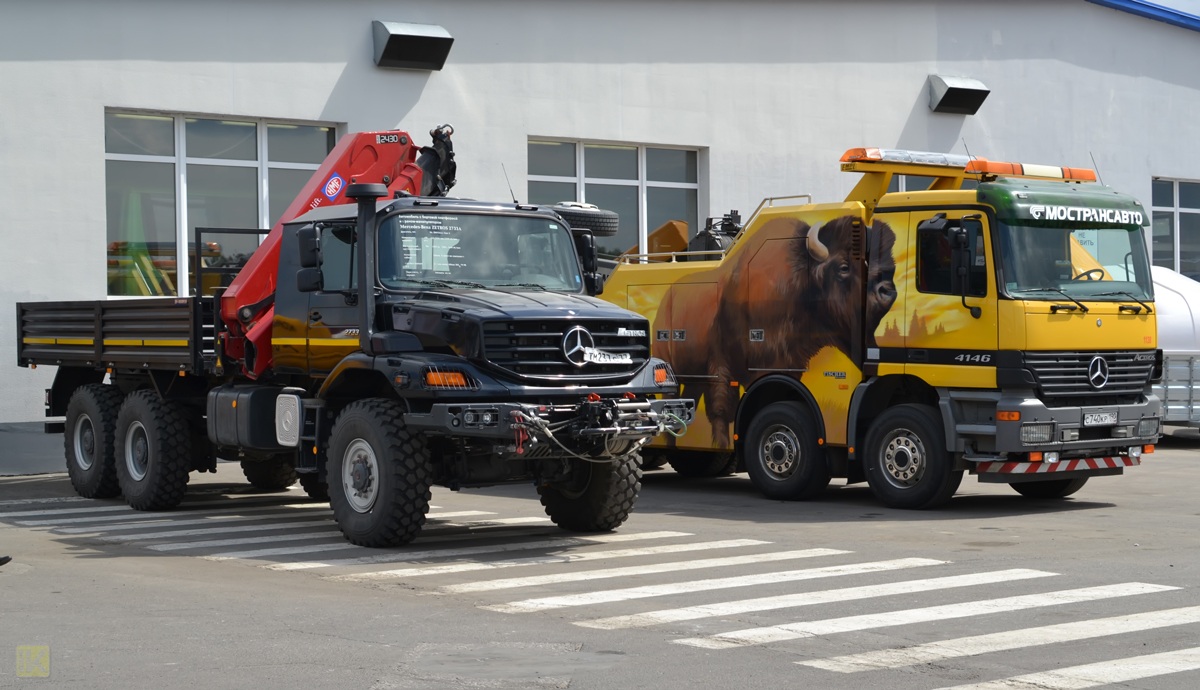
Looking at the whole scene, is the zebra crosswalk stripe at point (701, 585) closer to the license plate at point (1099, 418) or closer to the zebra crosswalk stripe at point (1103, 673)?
the zebra crosswalk stripe at point (1103, 673)

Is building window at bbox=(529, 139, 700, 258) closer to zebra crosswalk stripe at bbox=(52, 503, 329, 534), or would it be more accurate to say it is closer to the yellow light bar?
the yellow light bar

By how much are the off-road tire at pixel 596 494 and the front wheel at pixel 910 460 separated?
3257mm

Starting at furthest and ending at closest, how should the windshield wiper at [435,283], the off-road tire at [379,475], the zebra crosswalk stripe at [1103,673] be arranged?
the windshield wiper at [435,283] → the off-road tire at [379,475] → the zebra crosswalk stripe at [1103,673]

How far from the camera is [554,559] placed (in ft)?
39.8

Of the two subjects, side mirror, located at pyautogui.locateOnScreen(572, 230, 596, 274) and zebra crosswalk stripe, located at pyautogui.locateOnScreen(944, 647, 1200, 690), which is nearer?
zebra crosswalk stripe, located at pyautogui.locateOnScreen(944, 647, 1200, 690)

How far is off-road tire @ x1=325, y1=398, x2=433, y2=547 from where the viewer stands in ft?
39.9

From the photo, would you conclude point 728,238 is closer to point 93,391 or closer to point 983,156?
point 93,391

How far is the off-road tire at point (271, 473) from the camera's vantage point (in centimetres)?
1753

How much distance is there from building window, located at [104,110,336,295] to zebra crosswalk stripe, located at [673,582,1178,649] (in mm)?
14230

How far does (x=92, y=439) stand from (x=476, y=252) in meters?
6.01

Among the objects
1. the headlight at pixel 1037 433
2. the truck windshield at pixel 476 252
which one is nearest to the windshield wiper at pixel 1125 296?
the headlight at pixel 1037 433

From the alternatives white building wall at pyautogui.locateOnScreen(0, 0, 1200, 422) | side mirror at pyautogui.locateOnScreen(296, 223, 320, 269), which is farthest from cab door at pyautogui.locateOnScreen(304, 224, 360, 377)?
white building wall at pyautogui.locateOnScreen(0, 0, 1200, 422)

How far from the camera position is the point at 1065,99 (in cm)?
3219

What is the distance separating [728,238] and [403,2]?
8.08 metres
